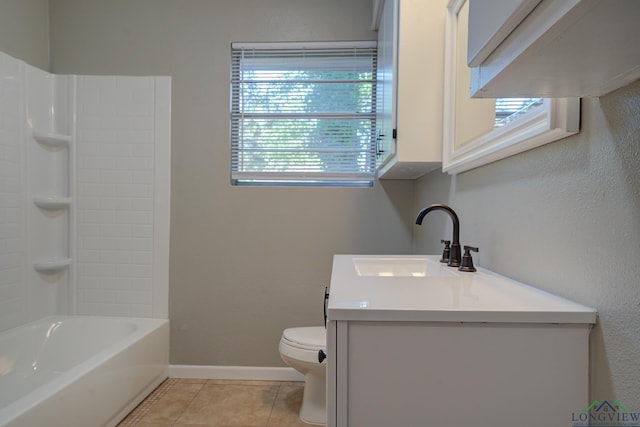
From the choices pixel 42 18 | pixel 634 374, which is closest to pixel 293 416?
pixel 634 374

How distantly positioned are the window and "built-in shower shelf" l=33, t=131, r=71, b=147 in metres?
1.08

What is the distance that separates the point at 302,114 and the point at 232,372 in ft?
5.91

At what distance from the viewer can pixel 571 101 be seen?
786 millimetres

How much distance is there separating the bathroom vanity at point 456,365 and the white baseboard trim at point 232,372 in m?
1.88

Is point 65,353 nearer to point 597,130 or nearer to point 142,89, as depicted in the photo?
point 142,89

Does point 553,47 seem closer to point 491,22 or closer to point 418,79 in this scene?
point 491,22

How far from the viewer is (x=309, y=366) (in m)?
1.87

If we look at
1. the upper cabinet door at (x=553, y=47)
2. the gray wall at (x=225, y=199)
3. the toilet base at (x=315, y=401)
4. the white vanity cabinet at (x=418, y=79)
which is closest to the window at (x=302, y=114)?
the gray wall at (x=225, y=199)

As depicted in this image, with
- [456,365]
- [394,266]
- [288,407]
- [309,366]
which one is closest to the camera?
[456,365]

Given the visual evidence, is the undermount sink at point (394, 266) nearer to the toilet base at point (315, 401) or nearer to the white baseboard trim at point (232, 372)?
the toilet base at point (315, 401)

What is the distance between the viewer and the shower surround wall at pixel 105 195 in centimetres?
240

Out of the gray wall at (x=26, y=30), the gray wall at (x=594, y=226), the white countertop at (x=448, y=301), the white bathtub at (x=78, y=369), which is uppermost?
the gray wall at (x=26, y=30)

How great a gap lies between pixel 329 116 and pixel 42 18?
6.59ft

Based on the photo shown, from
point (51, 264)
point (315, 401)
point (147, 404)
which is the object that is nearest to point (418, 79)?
point (315, 401)
